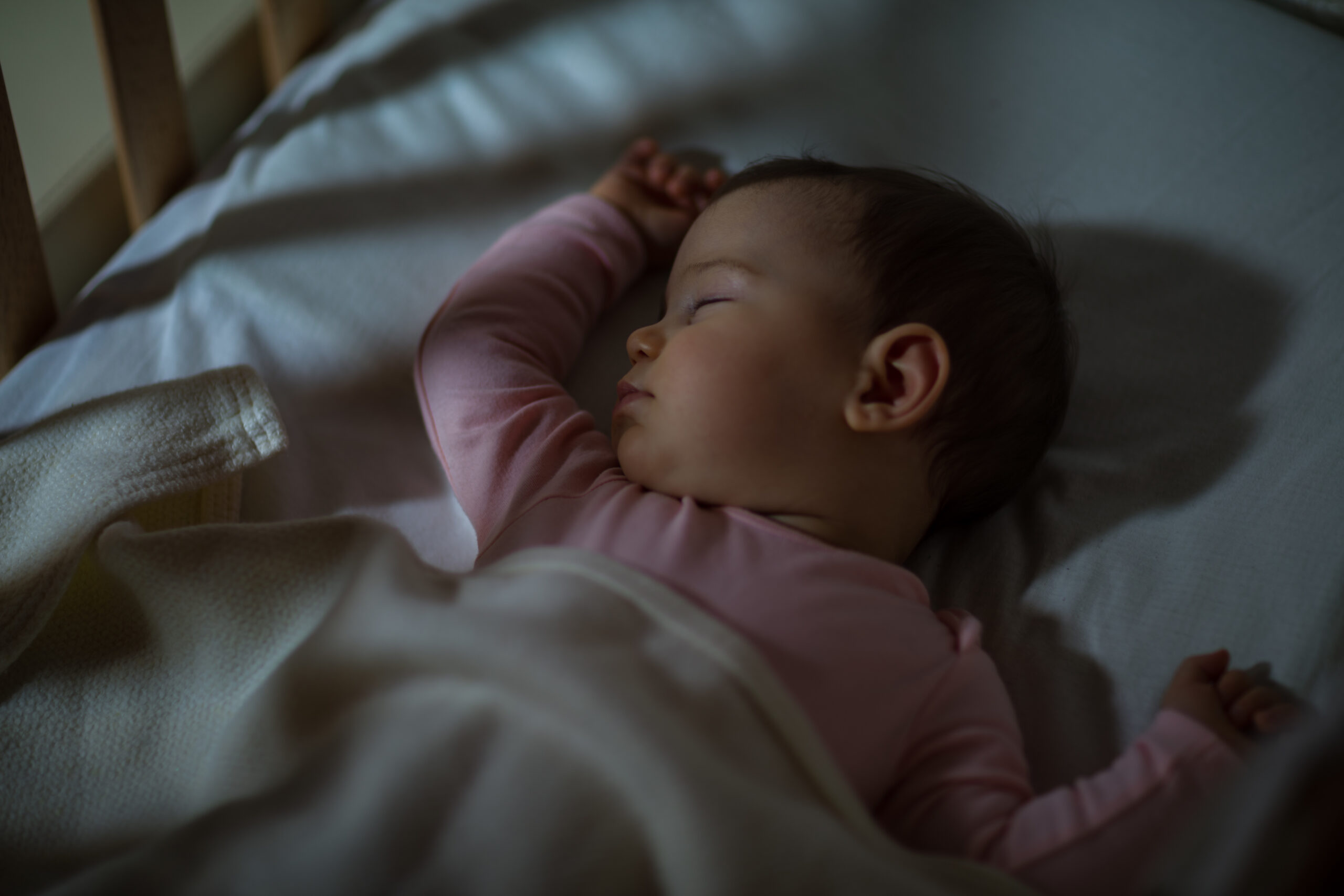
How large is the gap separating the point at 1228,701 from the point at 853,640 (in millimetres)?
258

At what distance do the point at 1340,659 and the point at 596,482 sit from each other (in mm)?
547

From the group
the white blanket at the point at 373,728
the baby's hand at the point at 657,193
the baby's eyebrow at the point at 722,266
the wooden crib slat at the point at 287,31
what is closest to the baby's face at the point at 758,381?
the baby's eyebrow at the point at 722,266

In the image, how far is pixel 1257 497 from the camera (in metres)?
0.75

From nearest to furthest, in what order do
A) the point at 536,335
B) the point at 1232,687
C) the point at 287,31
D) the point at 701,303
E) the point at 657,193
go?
1. the point at 1232,687
2. the point at 701,303
3. the point at 536,335
4. the point at 657,193
5. the point at 287,31

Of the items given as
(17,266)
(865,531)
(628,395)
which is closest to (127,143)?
(17,266)

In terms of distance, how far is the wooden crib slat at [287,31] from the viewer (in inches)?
42.4

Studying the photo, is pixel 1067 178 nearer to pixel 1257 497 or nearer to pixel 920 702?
pixel 1257 497

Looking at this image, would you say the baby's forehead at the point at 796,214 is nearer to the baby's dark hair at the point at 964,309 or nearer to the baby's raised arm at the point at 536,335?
the baby's dark hair at the point at 964,309

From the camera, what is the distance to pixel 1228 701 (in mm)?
639

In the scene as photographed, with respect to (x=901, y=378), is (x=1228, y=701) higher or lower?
lower

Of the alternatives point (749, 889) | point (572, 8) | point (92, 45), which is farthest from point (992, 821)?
point (92, 45)

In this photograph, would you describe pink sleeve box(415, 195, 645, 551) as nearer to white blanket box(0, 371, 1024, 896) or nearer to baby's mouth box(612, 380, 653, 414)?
baby's mouth box(612, 380, 653, 414)

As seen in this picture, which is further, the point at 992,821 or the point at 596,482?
the point at 596,482

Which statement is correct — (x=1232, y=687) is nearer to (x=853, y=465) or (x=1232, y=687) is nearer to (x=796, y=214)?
(x=853, y=465)
